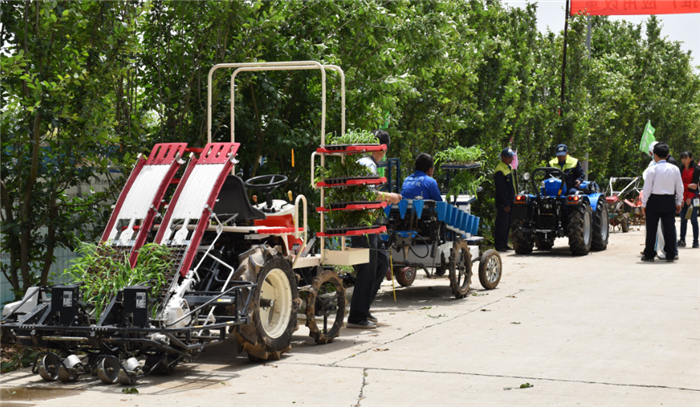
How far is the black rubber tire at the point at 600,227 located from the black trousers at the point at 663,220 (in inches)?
64.7

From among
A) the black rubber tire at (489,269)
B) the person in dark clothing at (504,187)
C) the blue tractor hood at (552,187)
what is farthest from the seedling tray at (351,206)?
the blue tractor hood at (552,187)

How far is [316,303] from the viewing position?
30.0 feet

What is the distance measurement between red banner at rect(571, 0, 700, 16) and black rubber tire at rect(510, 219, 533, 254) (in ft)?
35.2

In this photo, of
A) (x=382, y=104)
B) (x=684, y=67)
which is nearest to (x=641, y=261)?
(x=382, y=104)

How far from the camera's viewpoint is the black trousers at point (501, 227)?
1882 centimetres

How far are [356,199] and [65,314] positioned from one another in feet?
10.4

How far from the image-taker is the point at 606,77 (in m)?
28.5

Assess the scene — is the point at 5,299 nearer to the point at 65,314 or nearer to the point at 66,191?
the point at 66,191

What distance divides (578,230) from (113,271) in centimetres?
1199

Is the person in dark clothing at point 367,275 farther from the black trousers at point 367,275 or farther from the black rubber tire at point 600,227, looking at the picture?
the black rubber tire at point 600,227

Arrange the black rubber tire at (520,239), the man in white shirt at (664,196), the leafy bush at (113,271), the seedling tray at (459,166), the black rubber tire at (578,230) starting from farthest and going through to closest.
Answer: the black rubber tire at (520,239) < the black rubber tire at (578,230) < the man in white shirt at (664,196) < the seedling tray at (459,166) < the leafy bush at (113,271)

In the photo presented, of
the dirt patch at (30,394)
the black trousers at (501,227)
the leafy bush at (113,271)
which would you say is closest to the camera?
the dirt patch at (30,394)

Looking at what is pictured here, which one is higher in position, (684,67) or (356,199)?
(684,67)

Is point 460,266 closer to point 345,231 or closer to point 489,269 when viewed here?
point 489,269
